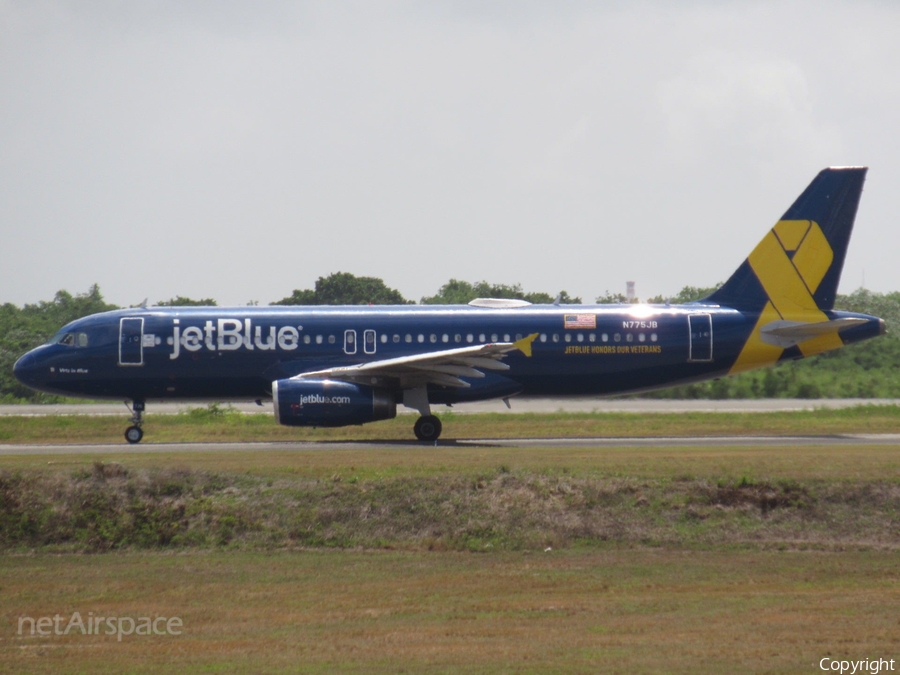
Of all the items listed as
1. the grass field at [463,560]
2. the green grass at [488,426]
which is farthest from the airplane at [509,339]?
the grass field at [463,560]

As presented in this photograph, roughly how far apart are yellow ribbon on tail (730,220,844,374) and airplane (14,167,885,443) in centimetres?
3

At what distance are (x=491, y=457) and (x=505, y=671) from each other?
1266 centimetres

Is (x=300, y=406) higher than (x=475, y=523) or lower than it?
higher

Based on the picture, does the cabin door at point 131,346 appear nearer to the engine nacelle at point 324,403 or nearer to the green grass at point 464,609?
the engine nacelle at point 324,403

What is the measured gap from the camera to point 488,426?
34062 millimetres

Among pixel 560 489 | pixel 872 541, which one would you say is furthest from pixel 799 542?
pixel 560 489

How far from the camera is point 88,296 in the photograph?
80250mm

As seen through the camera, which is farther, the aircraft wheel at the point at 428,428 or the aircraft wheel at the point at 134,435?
the aircraft wheel at the point at 134,435

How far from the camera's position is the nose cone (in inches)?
1235

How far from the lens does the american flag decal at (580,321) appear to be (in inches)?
1223

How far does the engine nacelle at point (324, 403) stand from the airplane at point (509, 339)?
127 centimetres

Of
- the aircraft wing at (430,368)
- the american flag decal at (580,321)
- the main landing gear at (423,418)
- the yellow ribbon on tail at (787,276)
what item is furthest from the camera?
the yellow ribbon on tail at (787,276)

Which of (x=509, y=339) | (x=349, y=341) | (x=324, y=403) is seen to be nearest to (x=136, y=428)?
(x=324, y=403)

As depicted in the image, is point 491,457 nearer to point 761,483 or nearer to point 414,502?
point 414,502
